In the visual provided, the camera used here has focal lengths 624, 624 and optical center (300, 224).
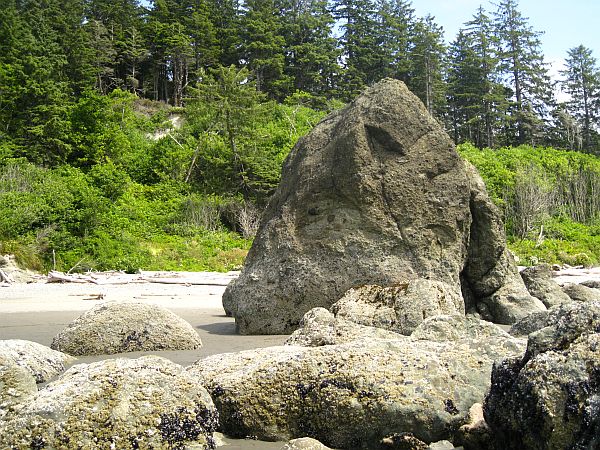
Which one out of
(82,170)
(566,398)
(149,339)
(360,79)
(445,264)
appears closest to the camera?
(566,398)

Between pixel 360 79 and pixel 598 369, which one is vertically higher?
pixel 360 79

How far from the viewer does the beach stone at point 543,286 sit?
11969 millimetres

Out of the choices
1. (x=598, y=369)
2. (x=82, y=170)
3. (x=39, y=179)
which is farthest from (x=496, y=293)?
(x=82, y=170)

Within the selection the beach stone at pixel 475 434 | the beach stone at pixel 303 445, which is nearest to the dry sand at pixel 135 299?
the beach stone at pixel 303 445

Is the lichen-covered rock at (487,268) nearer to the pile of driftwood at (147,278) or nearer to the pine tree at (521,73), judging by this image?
the pile of driftwood at (147,278)

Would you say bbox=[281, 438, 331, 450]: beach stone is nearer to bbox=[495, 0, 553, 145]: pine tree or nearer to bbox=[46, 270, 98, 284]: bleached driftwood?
bbox=[46, 270, 98, 284]: bleached driftwood

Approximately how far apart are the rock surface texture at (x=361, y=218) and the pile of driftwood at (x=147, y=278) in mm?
7839

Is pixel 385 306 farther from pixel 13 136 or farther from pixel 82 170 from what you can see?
pixel 13 136

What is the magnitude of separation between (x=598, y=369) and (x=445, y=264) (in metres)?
6.42

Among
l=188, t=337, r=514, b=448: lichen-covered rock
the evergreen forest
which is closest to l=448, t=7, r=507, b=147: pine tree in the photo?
the evergreen forest

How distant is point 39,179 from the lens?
30734mm

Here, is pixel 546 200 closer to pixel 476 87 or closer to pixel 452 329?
pixel 476 87

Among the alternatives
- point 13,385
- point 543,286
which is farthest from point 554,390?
point 543,286

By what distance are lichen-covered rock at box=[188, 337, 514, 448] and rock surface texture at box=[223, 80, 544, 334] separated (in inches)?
175
